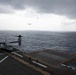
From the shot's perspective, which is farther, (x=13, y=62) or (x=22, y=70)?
(x=13, y=62)

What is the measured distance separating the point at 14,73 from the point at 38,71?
4283 mm

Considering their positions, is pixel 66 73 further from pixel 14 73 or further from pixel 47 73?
pixel 14 73

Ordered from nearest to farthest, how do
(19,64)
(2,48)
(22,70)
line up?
1. (22,70)
2. (19,64)
3. (2,48)

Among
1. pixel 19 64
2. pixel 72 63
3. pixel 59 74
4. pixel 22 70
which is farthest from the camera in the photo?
pixel 72 63

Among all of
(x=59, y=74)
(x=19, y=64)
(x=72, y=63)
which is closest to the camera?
(x=59, y=74)

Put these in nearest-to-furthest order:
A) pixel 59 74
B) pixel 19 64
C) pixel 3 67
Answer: pixel 59 74 → pixel 3 67 → pixel 19 64

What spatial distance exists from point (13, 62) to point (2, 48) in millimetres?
12369

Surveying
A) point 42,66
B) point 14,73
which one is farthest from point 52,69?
point 14,73

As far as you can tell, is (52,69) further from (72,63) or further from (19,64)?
(72,63)

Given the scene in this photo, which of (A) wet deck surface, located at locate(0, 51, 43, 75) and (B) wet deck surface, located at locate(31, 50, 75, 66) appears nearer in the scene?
(A) wet deck surface, located at locate(0, 51, 43, 75)

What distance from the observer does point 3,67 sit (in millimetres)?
24109

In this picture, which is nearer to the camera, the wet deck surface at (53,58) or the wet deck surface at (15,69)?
the wet deck surface at (15,69)

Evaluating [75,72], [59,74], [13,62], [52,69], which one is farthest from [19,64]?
[75,72]

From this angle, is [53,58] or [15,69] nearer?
[15,69]
